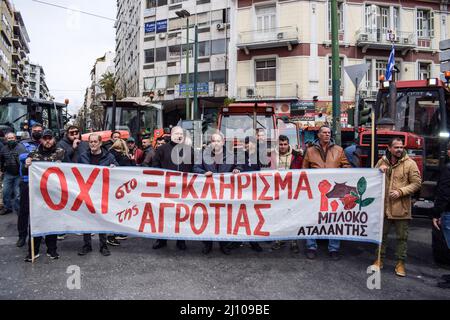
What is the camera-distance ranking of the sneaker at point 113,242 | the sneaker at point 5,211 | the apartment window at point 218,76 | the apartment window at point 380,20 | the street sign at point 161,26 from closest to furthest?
the sneaker at point 113,242 < the sneaker at point 5,211 < the apartment window at point 380,20 < the apartment window at point 218,76 < the street sign at point 161,26

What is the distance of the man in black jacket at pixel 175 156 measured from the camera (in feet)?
19.5

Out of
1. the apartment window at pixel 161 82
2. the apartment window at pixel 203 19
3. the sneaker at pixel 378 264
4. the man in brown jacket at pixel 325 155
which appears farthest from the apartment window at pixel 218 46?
the sneaker at pixel 378 264

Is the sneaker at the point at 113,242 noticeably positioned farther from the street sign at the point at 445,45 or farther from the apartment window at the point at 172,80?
the apartment window at the point at 172,80

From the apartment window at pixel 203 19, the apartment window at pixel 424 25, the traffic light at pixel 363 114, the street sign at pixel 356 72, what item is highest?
the apartment window at pixel 203 19

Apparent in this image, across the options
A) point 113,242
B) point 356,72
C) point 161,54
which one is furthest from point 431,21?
point 113,242

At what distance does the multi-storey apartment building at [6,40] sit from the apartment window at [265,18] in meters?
39.7

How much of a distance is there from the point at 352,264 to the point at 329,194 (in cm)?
105

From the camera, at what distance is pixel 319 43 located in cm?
2631

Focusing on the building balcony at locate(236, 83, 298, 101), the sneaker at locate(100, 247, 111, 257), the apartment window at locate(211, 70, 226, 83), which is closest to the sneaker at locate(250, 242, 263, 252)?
the sneaker at locate(100, 247, 111, 257)

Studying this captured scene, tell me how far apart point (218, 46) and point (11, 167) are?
27.3 metres

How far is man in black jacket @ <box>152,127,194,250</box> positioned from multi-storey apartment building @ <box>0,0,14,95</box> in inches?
2102

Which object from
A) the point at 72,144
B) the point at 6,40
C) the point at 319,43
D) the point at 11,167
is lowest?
the point at 11,167

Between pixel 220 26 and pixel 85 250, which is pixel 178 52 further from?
pixel 85 250
